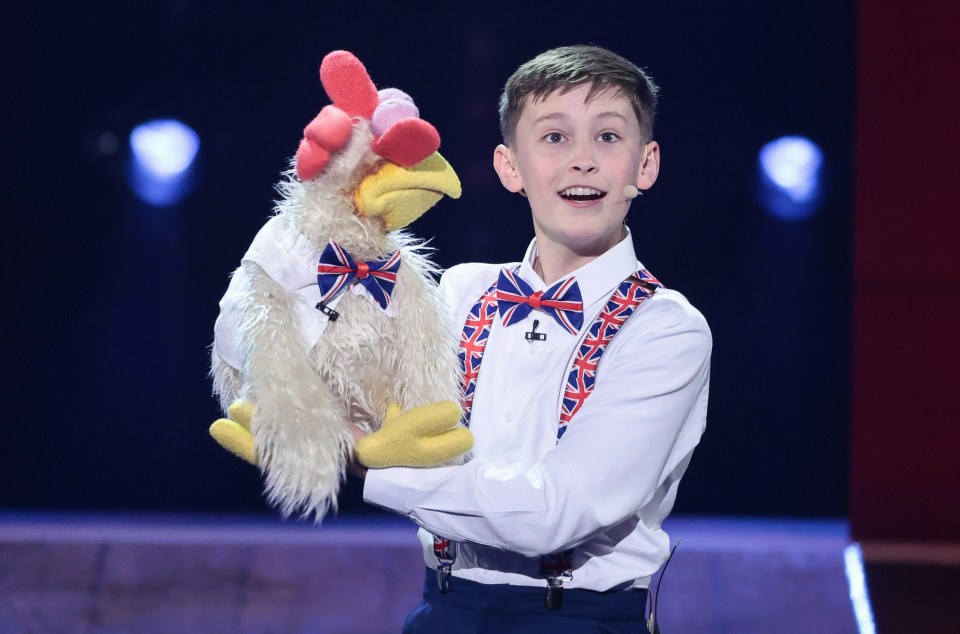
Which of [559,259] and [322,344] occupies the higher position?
[559,259]

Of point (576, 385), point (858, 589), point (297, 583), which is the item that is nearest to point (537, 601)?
point (576, 385)

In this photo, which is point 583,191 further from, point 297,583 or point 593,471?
point 297,583

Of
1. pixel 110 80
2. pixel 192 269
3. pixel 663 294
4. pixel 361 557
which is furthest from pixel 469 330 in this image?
pixel 110 80

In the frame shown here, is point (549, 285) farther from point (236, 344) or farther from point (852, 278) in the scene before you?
point (852, 278)

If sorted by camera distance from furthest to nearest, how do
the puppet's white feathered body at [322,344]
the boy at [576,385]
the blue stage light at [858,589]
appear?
the blue stage light at [858,589] < the boy at [576,385] < the puppet's white feathered body at [322,344]

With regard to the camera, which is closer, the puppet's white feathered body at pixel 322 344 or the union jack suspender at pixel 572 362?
the puppet's white feathered body at pixel 322 344

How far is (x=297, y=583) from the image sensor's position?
3.13 metres

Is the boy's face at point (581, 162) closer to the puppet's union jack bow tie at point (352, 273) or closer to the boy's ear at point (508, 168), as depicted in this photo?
the boy's ear at point (508, 168)

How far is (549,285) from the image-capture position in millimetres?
1557

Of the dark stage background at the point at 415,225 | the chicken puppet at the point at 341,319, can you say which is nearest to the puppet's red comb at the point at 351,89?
the chicken puppet at the point at 341,319

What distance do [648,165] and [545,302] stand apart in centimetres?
26

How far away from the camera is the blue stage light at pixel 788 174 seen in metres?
3.65

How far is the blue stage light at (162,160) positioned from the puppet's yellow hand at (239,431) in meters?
2.62

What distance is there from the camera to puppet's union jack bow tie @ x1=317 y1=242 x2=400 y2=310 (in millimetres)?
1224
